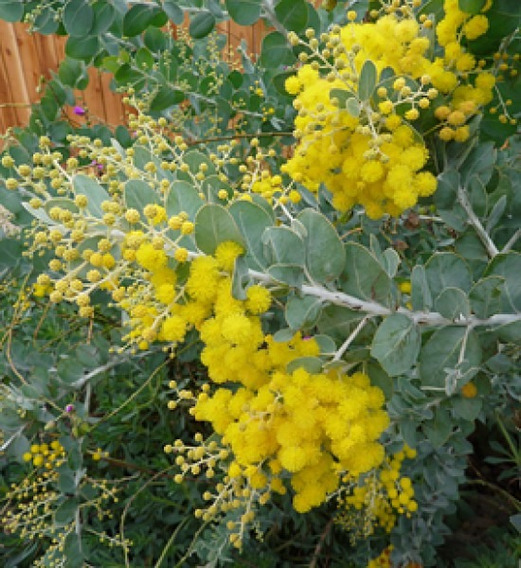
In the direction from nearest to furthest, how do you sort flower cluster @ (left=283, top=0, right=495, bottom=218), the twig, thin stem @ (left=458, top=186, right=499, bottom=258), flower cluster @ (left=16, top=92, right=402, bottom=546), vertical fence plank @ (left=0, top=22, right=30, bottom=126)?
flower cluster @ (left=16, top=92, right=402, bottom=546) < flower cluster @ (left=283, top=0, right=495, bottom=218) < thin stem @ (left=458, top=186, right=499, bottom=258) < the twig < vertical fence plank @ (left=0, top=22, right=30, bottom=126)

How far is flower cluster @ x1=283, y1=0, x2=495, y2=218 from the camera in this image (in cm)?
83

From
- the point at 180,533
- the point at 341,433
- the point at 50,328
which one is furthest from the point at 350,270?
the point at 50,328

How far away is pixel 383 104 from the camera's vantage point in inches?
31.6

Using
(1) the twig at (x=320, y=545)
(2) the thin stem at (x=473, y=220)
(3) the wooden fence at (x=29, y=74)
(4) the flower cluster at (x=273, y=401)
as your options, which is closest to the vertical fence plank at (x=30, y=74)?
(3) the wooden fence at (x=29, y=74)

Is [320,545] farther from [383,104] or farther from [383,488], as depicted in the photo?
[383,104]

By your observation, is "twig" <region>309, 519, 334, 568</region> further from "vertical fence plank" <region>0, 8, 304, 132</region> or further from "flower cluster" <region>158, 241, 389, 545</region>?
"vertical fence plank" <region>0, 8, 304, 132</region>

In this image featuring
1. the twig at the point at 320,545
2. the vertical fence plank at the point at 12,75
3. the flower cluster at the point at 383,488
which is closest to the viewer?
the flower cluster at the point at 383,488

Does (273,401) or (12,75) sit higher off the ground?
(273,401)

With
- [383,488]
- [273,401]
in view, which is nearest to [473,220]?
[273,401]

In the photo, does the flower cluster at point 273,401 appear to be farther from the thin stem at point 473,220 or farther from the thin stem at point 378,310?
the thin stem at point 473,220

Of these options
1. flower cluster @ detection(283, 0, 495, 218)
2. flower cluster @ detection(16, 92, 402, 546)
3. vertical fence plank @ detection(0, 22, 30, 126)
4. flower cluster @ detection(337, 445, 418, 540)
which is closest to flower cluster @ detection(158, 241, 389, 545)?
flower cluster @ detection(16, 92, 402, 546)

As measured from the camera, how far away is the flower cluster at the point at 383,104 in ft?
2.73

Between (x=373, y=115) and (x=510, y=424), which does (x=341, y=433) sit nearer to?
(x=373, y=115)

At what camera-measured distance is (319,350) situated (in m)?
0.82
